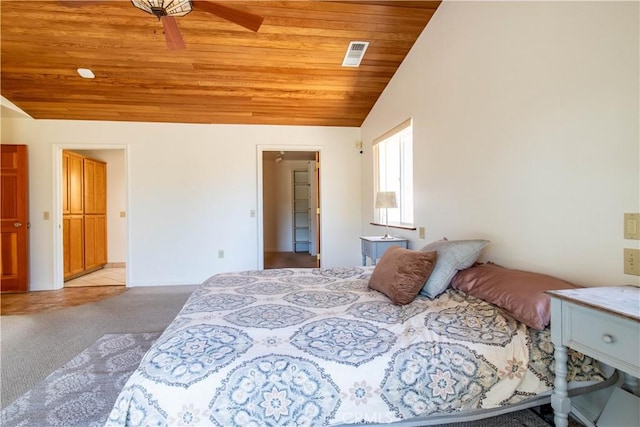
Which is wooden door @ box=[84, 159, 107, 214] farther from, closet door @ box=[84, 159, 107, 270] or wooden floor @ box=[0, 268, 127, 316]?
wooden floor @ box=[0, 268, 127, 316]

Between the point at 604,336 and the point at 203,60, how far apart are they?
3655 millimetres

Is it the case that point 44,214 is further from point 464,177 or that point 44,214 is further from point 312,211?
point 464,177

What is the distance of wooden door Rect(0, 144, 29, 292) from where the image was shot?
405 centimetres

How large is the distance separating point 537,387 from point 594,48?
1.52 m

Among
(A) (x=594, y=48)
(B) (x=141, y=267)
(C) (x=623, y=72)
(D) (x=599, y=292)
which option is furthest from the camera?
(B) (x=141, y=267)

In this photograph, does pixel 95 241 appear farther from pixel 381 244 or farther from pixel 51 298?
pixel 381 244

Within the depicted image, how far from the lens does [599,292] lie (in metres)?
1.19

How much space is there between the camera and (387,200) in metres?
3.35

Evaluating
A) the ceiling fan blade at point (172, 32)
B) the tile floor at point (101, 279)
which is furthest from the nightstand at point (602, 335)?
the tile floor at point (101, 279)

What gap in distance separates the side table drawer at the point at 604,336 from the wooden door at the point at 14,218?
5689mm

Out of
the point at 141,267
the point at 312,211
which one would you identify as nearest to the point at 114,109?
the point at 141,267

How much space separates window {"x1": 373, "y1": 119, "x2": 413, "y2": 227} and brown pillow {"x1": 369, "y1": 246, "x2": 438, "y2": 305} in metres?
1.56

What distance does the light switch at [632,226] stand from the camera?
1.28 m

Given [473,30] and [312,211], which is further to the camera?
[312,211]
